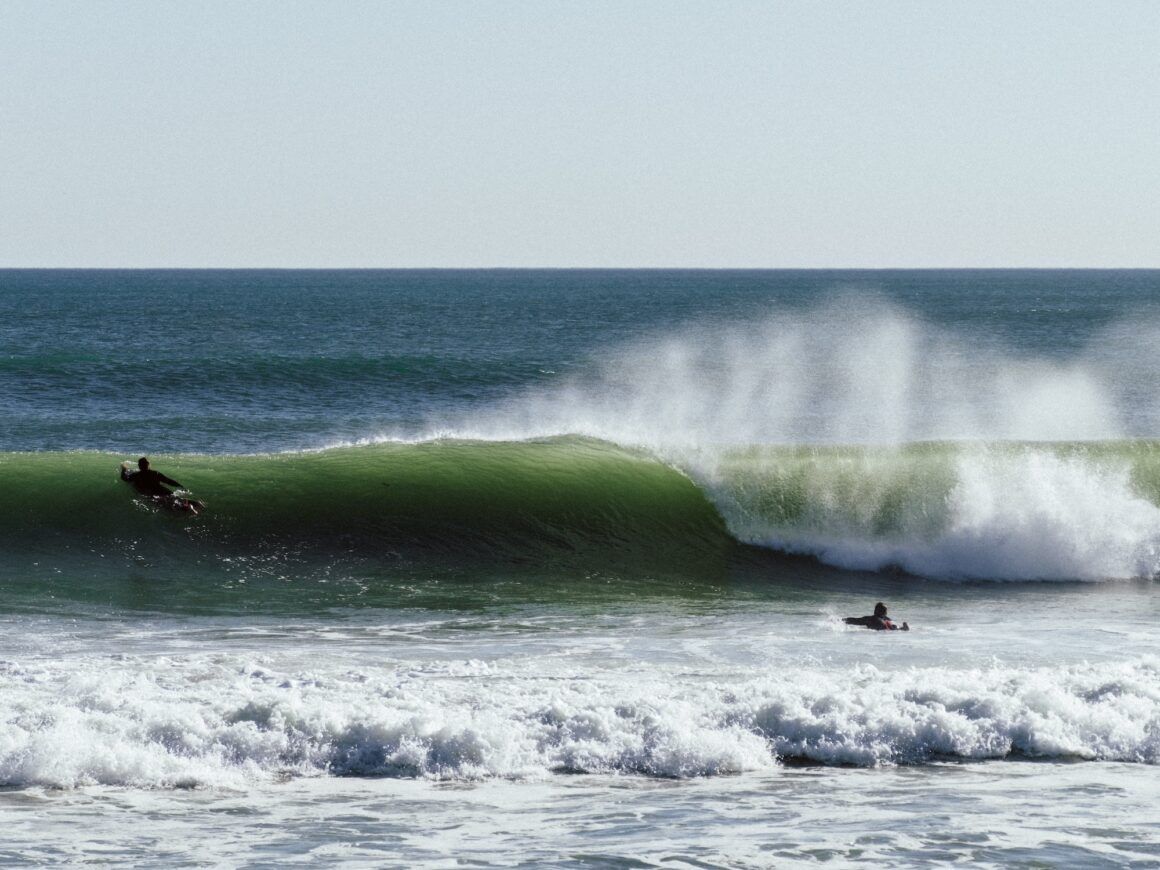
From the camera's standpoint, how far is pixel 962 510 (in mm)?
18484

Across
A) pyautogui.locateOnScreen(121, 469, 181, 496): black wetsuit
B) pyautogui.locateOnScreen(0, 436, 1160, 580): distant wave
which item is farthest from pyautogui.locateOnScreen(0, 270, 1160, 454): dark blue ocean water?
pyautogui.locateOnScreen(121, 469, 181, 496): black wetsuit

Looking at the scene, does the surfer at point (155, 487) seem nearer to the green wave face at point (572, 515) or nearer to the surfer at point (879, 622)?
the green wave face at point (572, 515)

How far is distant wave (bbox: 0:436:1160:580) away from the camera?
1689cm

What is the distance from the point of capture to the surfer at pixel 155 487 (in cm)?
1717

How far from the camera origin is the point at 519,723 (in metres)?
9.98

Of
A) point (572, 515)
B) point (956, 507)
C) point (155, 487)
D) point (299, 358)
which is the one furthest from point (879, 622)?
point (299, 358)

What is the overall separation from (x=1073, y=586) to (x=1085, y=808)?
865 centimetres

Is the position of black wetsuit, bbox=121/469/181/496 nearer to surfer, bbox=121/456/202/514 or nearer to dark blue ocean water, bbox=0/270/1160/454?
surfer, bbox=121/456/202/514

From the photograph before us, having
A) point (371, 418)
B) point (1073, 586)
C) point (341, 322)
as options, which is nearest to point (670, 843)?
point (1073, 586)

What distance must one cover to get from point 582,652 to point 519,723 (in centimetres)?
246

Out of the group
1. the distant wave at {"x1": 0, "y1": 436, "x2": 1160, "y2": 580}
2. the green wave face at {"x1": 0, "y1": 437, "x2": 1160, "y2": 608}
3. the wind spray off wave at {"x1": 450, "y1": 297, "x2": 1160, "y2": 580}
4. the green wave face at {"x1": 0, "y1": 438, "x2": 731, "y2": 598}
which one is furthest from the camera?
the wind spray off wave at {"x1": 450, "y1": 297, "x2": 1160, "y2": 580}

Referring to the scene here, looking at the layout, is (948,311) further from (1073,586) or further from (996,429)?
(1073,586)

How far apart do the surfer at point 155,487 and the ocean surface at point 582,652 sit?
190 millimetres

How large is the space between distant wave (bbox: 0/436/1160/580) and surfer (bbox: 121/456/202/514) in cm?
18
